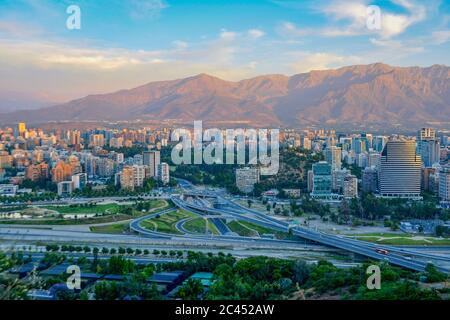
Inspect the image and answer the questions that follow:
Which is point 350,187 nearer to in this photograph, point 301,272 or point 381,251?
point 381,251

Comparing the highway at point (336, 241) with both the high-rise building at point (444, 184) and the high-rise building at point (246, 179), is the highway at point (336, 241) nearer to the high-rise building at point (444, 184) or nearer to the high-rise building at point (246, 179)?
the high-rise building at point (246, 179)

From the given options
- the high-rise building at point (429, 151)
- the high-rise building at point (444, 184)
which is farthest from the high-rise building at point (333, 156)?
the high-rise building at point (444, 184)

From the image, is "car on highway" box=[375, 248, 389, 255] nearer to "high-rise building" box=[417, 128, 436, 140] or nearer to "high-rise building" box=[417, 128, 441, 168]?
"high-rise building" box=[417, 128, 441, 168]

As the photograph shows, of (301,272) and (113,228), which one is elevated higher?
(301,272)

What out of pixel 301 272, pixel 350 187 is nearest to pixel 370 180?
pixel 350 187

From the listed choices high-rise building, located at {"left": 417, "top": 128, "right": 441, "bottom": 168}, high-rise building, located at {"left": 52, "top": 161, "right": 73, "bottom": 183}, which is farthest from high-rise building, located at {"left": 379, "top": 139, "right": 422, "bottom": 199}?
high-rise building, located at {"left": 52, "top": 161, "right": 73, "bottom": 183}

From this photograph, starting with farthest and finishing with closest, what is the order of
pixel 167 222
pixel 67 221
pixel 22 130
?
1. pixel 22 130
2. pixel 167 222
3. pixel 67 221
